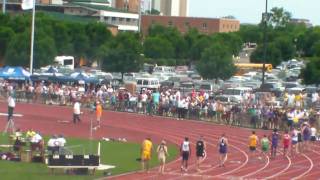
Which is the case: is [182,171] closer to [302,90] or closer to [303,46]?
[302,90]

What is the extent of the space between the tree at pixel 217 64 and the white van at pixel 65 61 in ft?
49.0

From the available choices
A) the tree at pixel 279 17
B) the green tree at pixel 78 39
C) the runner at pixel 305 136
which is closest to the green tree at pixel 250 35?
the tree at pixel 279 17

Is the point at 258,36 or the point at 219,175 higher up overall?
→ the point at 258,36

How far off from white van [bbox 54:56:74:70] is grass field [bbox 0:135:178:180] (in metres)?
51.0

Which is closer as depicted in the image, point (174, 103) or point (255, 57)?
point (174, 103)

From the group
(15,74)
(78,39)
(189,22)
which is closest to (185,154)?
(15,74)

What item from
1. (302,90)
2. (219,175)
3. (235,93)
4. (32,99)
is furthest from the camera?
(302,90)

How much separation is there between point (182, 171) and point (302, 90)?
4158cm

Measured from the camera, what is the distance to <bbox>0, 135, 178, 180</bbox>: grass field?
29.0 metres

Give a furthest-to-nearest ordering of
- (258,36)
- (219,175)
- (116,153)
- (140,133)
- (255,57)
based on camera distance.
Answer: (258,36) → (255,57) → (140,133) → (116,153) → (219,175)

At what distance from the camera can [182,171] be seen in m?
32.1

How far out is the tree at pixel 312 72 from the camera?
243ft

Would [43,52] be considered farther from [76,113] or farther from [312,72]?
[76,113]

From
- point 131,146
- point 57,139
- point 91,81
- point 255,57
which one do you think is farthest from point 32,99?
point 255,57
